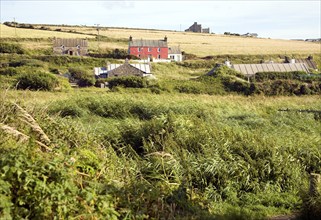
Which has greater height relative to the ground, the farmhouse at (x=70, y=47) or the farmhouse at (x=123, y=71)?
the farmhouse at (x=70, y=47)

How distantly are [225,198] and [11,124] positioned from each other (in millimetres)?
4503

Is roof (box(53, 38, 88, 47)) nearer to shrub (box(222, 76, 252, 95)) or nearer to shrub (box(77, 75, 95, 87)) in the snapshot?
shrub (box(77, 75, 95, 87))

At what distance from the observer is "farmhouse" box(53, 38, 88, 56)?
65.7 m

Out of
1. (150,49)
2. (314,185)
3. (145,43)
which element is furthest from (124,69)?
(314,185)

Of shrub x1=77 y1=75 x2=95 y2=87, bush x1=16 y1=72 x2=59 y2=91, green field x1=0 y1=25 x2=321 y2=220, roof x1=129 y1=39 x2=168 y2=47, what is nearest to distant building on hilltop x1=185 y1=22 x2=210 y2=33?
roof x1=129 y1=39 x2=168 y2=47

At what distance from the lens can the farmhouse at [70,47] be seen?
216 ft

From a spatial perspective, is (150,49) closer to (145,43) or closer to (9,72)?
(145,43)

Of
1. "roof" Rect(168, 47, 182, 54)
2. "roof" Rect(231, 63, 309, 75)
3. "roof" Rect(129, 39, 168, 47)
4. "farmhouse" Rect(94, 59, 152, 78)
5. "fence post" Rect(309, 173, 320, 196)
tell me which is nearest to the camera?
"fence post" Rect(309, 173, 320, 196)

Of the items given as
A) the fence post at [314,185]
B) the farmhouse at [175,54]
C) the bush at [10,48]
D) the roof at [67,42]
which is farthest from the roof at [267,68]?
the bush at [10,48]

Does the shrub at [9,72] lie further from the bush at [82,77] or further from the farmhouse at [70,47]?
the farmhouse at [70,47]

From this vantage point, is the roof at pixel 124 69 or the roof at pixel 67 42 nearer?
the roof at pixel 124 69

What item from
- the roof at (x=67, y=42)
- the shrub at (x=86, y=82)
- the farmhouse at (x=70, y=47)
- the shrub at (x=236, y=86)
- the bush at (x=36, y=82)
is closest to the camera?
the bush at (x=36, y=82)

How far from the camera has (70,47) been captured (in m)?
66.6

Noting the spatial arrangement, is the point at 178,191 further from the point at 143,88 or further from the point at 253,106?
the point at 143,88
